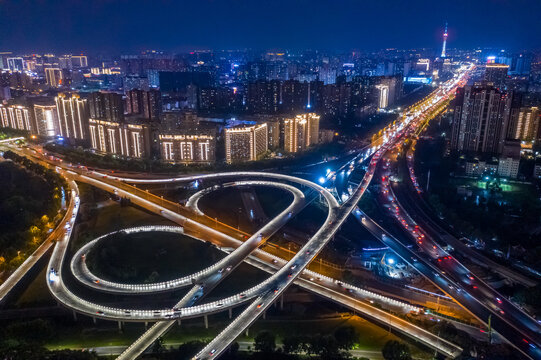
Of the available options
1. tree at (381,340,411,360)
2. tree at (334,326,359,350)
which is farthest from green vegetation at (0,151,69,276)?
tree at (381,340,411,360)

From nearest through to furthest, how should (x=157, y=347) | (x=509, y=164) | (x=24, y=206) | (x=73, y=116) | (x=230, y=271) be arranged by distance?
(x=157, y=347) → (x=230, y=271) → (x=24, y=206) → (x=509, y=164) → (x=73, y=116)

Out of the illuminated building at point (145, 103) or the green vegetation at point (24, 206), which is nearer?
the green vegetation at point (24, 206)

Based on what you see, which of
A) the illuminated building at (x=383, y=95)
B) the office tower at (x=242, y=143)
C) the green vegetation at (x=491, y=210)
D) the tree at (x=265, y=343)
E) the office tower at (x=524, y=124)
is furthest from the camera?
the illuminated building at (x=383, y=95)

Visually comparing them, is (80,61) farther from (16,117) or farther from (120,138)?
(120,138)

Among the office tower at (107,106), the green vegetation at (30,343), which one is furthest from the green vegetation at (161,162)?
the green vegetation at (30,343)

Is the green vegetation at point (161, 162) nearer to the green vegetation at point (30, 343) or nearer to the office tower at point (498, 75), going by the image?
the green vegetation at point (30, 343)

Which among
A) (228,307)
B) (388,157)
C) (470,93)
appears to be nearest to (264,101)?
(388,157)

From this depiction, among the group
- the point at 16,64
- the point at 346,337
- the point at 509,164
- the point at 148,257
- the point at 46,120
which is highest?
the point at 16,64

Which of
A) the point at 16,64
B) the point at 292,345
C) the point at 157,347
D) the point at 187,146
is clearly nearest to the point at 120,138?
the point at 187,146
